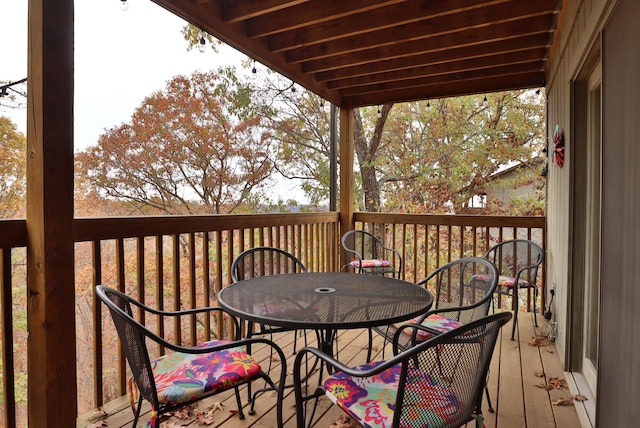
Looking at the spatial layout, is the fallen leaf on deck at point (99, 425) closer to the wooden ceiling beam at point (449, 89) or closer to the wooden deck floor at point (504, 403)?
the wooden deck floor at point (504, 403)

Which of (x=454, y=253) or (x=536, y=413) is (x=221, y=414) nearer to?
(x=536, y=413)

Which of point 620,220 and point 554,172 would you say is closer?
point 620,220

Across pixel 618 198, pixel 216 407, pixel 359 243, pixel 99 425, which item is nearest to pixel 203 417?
pixel 216 407

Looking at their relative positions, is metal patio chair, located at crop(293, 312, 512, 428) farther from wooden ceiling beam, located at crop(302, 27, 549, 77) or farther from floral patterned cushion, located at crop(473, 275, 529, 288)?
wooden ceiling beam, located at crop(302, 27, 549, 77)

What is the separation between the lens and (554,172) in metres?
3.48

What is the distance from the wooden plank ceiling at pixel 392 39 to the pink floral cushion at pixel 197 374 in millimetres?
2211

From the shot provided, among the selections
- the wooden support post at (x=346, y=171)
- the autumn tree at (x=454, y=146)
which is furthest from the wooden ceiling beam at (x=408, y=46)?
the autumn tree at (x=454, y=146)

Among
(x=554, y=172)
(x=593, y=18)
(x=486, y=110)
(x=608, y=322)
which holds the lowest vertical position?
(x=608, y=322)

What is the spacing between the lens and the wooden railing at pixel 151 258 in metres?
2.02

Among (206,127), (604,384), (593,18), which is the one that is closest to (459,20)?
(593,18)

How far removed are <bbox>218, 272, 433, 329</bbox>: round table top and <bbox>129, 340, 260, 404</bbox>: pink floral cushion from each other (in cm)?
26

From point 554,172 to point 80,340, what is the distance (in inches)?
238

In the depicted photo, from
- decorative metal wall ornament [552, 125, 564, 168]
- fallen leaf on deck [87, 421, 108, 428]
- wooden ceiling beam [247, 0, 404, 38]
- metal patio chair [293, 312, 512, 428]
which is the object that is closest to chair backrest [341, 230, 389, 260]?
decorative metal wall ornament [552, 125, 564, 168]

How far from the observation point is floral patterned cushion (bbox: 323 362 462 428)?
4.05ft
